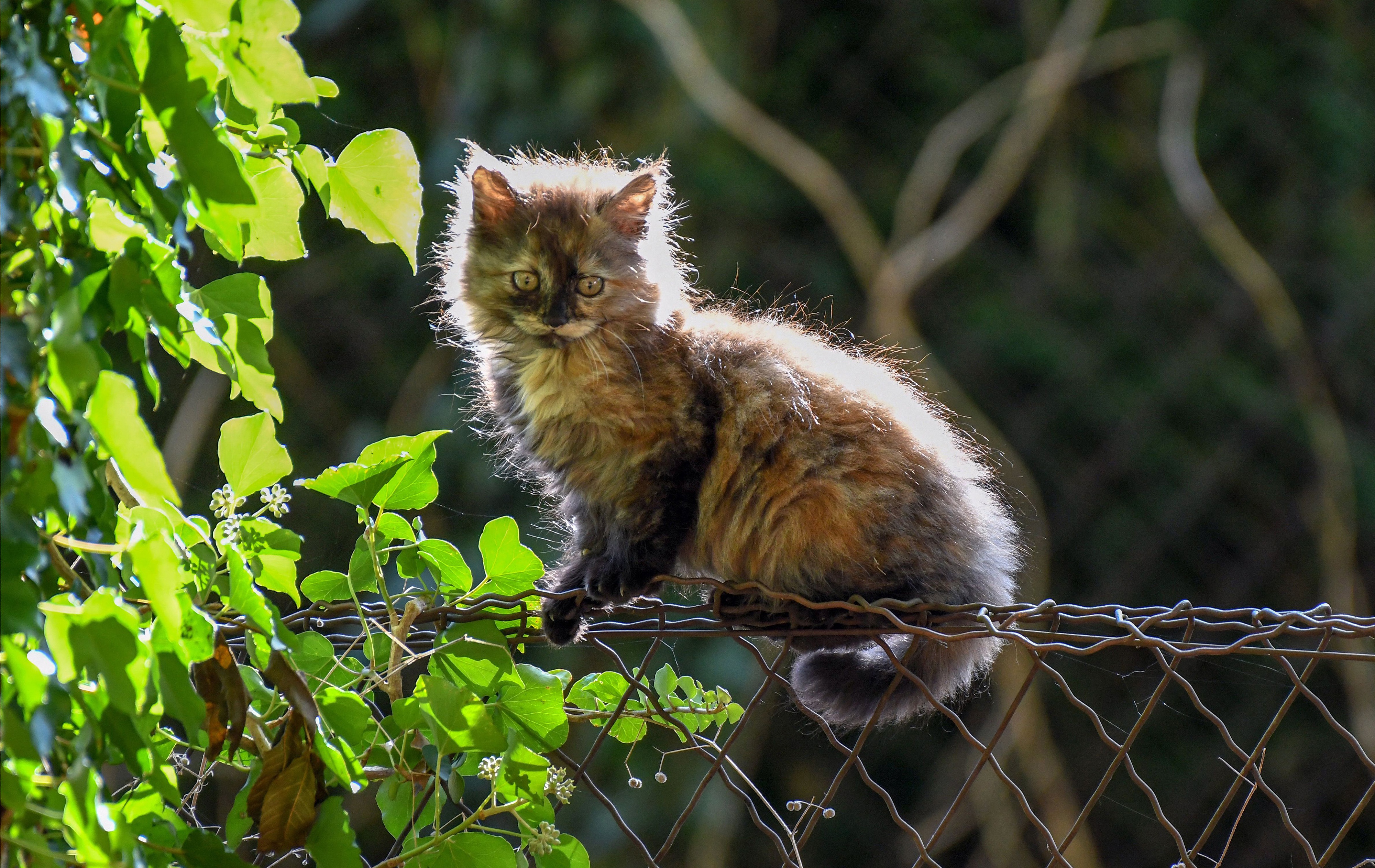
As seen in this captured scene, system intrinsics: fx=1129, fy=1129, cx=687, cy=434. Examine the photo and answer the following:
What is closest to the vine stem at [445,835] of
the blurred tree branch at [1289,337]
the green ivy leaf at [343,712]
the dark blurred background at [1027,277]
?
the green ivy leaf at [343,712]

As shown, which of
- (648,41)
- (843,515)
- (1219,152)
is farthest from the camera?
(1219,152)

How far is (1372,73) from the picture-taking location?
3246 millimetres

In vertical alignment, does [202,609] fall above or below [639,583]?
above

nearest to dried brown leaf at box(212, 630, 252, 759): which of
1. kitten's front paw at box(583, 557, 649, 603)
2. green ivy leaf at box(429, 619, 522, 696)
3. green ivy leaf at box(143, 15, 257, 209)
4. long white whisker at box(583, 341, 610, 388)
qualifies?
green ivy leaf at box(429, 619, 522, 696)

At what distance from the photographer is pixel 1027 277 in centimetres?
332

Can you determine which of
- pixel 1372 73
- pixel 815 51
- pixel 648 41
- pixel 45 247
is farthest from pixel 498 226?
pixel 1372 73

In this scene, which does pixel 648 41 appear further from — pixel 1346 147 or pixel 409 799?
pixel 409 799

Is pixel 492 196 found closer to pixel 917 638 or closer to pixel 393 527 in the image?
pixel 393 527

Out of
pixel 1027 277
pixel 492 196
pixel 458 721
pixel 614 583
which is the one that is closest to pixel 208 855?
pixel 458 721

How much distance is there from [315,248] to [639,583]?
7.94ft

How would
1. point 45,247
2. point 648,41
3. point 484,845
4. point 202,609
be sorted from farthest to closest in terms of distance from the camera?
point 648,41 < point 484,845 < point 202,609 < point 45,247

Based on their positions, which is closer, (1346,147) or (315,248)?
(1346,147)

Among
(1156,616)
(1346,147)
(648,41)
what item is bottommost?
(1156,616)

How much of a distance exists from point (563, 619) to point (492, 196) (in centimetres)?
71
